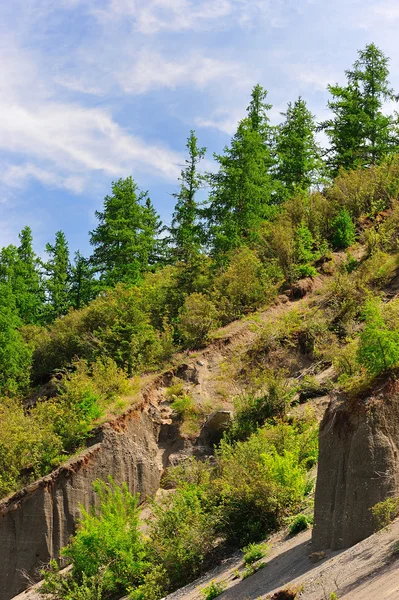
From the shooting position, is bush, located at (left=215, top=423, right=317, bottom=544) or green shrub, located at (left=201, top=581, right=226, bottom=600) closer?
green shrub, located at (left=201, top=581, right=226, bottom=600)

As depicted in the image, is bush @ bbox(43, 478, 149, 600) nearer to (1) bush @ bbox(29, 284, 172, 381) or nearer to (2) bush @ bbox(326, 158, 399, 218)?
(1) bush @ bbox(29, 284, 172, 381)

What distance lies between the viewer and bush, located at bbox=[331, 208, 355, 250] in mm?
30562

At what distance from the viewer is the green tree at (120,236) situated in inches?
1635

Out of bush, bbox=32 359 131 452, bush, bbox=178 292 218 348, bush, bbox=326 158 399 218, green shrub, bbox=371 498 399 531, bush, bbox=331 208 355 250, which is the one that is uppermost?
bush, bbox=326 158 399 218

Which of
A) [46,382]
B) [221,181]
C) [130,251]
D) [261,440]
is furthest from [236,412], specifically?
[130,251]

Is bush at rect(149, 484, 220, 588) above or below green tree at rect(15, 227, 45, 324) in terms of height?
below

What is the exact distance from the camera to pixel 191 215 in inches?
1649

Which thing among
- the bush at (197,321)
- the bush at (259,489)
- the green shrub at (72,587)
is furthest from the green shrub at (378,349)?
the bush at (197,321)

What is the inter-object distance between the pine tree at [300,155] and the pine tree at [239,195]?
227 inches

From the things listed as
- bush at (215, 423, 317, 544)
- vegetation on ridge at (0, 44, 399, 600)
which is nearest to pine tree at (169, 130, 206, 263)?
vegetation on ridge at (0, 44, 399, 600)

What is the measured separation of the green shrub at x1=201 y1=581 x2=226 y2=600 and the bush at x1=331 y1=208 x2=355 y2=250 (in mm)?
19419

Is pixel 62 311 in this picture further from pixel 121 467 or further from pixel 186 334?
pixel 121 467

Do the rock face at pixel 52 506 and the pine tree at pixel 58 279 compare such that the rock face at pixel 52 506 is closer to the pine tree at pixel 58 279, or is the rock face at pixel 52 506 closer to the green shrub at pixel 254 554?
the green shrub at pixel 254 554

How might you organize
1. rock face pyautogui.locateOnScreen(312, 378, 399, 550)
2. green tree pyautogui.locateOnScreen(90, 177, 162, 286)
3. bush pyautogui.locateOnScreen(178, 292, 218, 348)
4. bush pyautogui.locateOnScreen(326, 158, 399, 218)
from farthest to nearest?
green tree pyautogui.locateOnScreen(90, 177, 162, 286), bush pyautogui.locateOnScreen(326, 158, 399, 218), bush pyautogui.locateOnScreen(178, 292, 218, 348), rock face pyautogui.locateOnScreen(312, 378, 399, 550)
